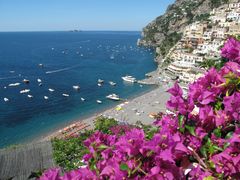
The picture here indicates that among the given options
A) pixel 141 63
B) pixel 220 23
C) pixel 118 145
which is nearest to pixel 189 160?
pixel 118 145

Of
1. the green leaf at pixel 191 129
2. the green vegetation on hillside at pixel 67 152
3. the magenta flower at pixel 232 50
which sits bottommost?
the green vegetation on hillside at pixel 67 152

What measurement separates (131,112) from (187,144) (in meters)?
39.1

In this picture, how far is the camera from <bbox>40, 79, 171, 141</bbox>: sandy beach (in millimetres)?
35938

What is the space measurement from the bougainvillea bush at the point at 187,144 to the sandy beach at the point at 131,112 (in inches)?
1246

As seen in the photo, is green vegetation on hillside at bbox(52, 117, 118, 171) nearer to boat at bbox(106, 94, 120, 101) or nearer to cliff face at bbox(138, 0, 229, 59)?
boat at bbox(106, 94, 120, 101)

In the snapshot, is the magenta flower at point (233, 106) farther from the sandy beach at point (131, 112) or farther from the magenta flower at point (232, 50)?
the sandy beach at point (131, 112)

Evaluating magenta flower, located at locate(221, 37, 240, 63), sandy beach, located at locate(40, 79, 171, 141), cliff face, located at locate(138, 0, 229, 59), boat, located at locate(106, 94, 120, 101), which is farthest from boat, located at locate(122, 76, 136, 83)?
magenta flower, located at locate(221, 37, 240, 63)

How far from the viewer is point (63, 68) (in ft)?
261

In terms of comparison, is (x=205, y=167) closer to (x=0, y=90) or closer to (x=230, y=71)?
(x=230, y=71)

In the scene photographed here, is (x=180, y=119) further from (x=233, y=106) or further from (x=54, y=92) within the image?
(x=54, y=92)

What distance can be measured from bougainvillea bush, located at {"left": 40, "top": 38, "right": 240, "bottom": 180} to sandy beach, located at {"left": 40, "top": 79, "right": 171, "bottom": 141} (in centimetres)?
3165

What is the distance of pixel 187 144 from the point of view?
2.27m

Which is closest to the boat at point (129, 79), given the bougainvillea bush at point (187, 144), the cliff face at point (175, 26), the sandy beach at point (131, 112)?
the sandy beach at point (131, 112)

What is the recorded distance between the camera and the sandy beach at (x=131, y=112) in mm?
35938
